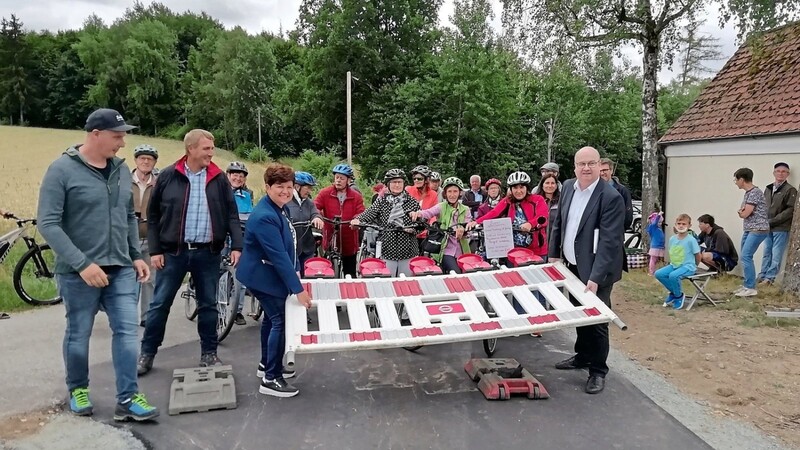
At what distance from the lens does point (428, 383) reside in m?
5.01

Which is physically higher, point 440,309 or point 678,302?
point 440,309

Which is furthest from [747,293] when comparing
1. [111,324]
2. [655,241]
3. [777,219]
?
[111,324]

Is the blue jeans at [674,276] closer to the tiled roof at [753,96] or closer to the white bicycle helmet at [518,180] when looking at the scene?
the white bicycle helmet at [518,180]

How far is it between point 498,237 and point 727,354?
2.48 metres

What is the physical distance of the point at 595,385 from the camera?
4820 mm

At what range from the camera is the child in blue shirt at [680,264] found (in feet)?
25.7

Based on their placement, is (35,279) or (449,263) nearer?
(449,263)

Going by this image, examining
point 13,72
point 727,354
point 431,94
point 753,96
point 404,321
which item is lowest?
point 727,354

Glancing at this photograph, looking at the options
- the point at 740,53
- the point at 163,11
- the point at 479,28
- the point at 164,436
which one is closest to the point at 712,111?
the point at 740,53

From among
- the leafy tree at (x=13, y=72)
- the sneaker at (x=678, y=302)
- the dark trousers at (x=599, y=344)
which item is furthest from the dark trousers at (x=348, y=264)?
the leafy tree at (x=13, y=72)

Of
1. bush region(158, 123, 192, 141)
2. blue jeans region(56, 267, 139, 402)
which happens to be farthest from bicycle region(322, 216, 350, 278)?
bush region(158, 123, 192, 141)

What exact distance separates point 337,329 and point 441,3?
29.9 metres

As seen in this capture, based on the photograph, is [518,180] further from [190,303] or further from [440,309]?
[190,303]

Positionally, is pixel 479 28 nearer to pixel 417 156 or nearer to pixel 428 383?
pixel 417 156
